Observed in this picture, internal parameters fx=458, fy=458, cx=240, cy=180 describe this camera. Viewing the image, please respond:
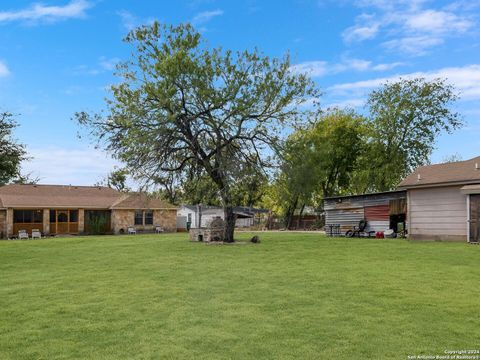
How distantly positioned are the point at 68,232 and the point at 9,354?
125 ft

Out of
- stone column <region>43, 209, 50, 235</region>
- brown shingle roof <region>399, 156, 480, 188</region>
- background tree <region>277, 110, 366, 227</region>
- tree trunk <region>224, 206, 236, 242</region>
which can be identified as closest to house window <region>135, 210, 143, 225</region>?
stone column <region>43, 209, 50, 235</region>

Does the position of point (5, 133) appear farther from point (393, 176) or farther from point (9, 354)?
point (393, 176)

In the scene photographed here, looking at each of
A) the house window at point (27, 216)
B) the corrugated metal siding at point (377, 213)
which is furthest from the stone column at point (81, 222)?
the corrugated metal siding at point (377, 213)

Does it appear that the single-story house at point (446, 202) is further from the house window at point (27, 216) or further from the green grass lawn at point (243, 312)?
the house window at point (27, 216)

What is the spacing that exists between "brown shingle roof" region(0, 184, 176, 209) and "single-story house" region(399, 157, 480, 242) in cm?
2165

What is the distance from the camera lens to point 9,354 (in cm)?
538

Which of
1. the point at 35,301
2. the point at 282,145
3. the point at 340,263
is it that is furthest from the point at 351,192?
the point at 35,301

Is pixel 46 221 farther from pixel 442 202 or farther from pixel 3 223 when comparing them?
pixel 442 202

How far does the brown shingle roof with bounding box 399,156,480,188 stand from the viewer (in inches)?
858

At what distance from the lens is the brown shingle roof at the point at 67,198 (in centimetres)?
3931

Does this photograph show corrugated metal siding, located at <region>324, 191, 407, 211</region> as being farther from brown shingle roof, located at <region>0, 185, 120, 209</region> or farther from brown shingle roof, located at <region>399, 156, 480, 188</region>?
brown shingle roof, located at <region>0, 185, 120, 209</region>

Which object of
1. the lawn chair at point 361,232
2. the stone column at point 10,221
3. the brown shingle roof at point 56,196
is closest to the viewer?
the lawn chair at point 361,232

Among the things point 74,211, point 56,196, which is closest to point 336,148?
point 74,211

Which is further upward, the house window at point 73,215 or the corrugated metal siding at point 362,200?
the corrugated metal siding at point 362,200
